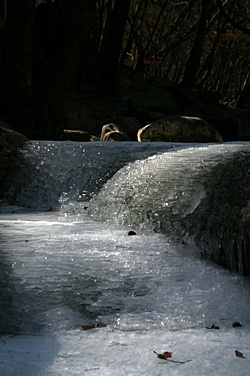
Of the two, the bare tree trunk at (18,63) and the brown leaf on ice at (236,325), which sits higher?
the bare tree trunk at (18,63)

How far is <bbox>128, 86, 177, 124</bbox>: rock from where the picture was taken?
43.8 ft

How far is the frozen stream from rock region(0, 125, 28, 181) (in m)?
2.75

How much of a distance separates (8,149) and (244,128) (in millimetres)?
7772

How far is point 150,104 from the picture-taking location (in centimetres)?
1439

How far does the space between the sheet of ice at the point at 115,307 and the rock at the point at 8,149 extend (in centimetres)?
281

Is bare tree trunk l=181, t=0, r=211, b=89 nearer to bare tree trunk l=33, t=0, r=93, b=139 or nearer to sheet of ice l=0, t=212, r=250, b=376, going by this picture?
bare tree trunk l=33, t=0, r=93, b=139

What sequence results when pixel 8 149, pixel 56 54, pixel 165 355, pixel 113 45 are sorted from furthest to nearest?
pixel 113 45
pixel 56 54
pixel 8 149
pixel 165 355

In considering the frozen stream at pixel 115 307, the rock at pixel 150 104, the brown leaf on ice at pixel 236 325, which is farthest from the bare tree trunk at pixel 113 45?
the brown leaf on ice at pixel 236 325

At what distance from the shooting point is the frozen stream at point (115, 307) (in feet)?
8.08

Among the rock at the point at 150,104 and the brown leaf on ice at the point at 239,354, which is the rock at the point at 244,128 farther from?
the brown leaf on ice at the point at 239,354

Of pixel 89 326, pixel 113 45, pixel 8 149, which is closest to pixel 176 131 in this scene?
pixel 8 149

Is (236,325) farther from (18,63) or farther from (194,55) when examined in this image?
(194,55)

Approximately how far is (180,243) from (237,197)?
55 cm

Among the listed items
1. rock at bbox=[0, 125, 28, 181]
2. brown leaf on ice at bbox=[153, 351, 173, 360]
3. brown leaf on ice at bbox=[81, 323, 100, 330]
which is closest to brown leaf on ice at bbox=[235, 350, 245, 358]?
brown leaf on ice at bbox=[153, 351, 173, 360]
